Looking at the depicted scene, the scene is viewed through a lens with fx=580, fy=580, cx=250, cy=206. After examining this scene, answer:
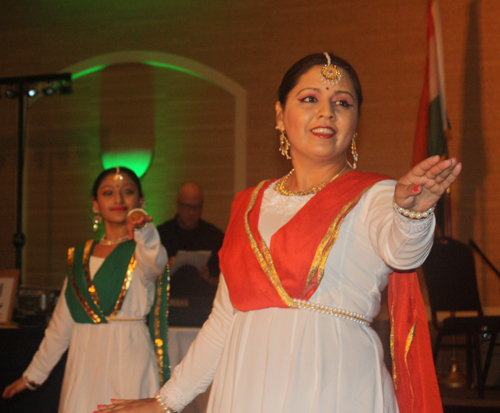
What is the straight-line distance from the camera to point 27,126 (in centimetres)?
578

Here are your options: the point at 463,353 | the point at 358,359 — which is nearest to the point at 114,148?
the point at 463,353

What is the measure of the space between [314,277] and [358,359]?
17 centimetres

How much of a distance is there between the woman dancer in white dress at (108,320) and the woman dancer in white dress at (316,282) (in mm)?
1008

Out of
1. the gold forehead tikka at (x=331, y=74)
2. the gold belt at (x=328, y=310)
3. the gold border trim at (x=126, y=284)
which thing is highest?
the gold forehead tikka at (x=331, y=74)

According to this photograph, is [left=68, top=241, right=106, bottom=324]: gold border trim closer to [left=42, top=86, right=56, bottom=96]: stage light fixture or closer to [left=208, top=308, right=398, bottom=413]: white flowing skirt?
[left=208, top=308, right=398, bottom=413]: white flowing skirt

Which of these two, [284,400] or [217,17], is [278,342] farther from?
[217,17]

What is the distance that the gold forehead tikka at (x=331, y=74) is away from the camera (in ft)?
4.17

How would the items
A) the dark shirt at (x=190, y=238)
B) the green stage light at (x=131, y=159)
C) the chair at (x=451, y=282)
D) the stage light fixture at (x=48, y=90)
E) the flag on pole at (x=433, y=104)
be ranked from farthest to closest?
1. the green stage light at (x=131, y=159)
2. the stage light fixture at (x=48, y=90)
3. the dark shirt at (x=190, y=238)
4. the flag on pole at (x=433, y=104)
5. the chair at (x=451, y=282)

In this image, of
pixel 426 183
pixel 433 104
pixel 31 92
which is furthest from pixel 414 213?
pixel 31 92

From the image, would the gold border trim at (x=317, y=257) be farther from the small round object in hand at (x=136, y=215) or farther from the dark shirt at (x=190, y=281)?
the dark shirt at (x=190, y=281)

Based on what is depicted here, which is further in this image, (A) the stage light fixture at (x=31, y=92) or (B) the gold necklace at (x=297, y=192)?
(A) the stage light fixture at (x=31, y=92)

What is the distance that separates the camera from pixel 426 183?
904mm

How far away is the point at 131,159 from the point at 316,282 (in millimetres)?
4539

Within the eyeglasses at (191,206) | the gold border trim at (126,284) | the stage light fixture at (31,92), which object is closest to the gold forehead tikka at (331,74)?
the gold border trim at (126,284)
